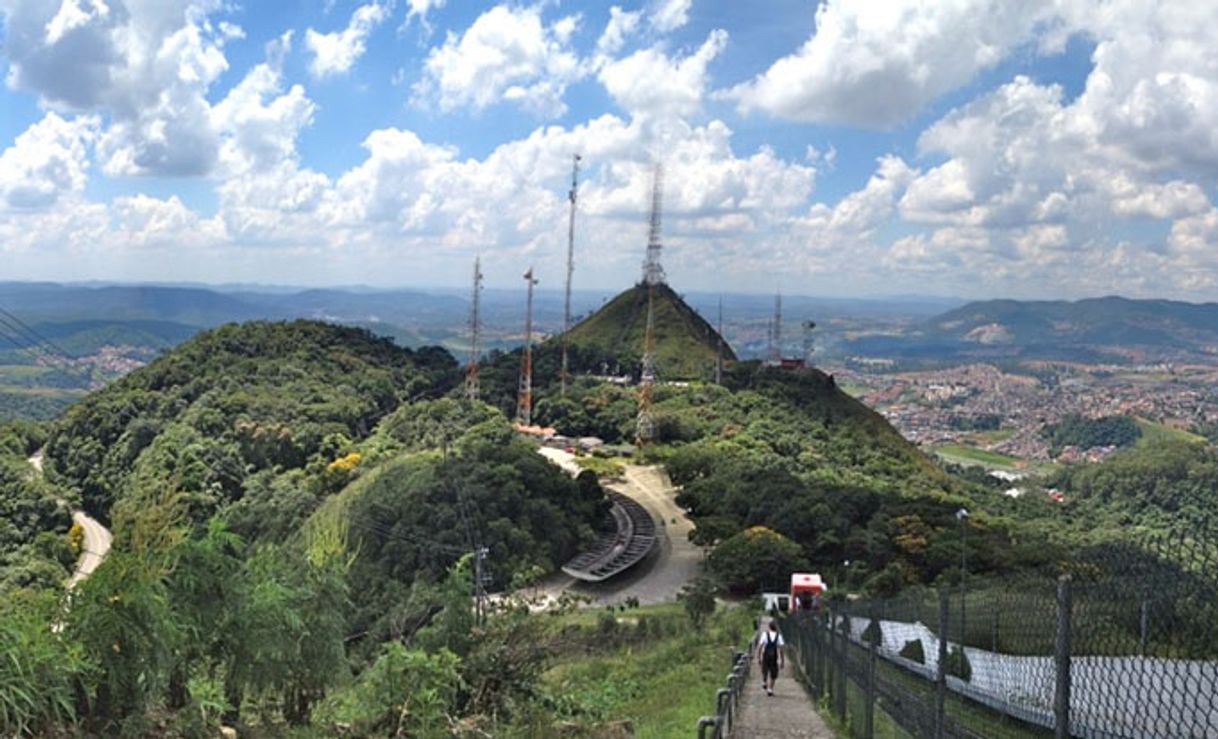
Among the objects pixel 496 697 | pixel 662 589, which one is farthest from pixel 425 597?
pixel 662 589

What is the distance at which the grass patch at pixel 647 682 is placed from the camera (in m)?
8.46

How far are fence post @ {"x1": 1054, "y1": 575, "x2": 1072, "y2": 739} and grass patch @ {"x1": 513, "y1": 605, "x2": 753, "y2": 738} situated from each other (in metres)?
4.92

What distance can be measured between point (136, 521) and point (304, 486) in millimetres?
35172

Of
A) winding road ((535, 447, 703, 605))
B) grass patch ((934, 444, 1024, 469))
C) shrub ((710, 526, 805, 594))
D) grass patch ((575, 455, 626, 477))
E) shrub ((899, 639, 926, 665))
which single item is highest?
shrub ((899, 639, 926, 665))

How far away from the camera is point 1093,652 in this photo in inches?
116

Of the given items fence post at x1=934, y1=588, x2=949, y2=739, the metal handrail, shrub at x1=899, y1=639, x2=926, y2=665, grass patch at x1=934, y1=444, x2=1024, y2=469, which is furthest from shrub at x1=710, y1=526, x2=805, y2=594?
grass patch at x1=934, y1=444, x2=1024, y2=469

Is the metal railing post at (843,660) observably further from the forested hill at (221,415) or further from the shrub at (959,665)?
the forested hill at (221,415)

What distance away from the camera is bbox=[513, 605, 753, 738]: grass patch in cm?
846

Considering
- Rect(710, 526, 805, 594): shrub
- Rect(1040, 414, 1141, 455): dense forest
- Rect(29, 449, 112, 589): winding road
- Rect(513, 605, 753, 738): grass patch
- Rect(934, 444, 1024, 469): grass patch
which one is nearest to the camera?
Rect(513, 605, 753, 738): grass patch

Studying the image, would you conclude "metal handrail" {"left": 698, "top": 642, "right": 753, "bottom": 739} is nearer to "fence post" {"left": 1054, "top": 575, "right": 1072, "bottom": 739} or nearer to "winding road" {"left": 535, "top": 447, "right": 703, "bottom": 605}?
"fence post" {"left": 1054, "top": 575, "right": 1072, "bottom": 739}

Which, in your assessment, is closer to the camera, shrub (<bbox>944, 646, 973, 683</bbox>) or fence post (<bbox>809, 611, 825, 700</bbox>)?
shrub (<bbox>944, 646, 973, 683</bbox>)

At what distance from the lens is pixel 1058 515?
48.5m

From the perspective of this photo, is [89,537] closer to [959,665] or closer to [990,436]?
[959,665]

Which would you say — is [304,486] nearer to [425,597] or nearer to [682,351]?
[425,597]
